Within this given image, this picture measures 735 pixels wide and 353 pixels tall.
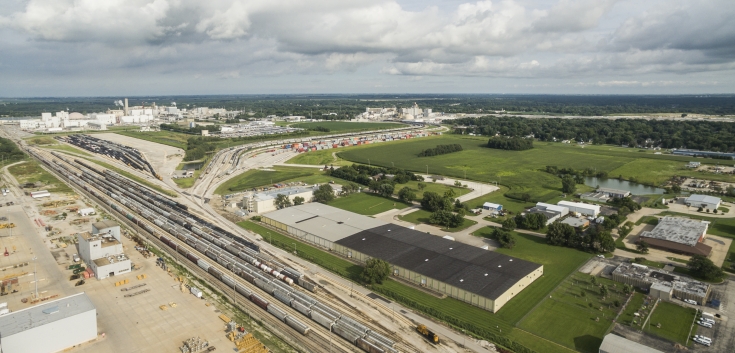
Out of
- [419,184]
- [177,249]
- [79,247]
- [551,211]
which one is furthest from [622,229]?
[79,247]

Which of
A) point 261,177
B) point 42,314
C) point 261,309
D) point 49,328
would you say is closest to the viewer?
point 49,328

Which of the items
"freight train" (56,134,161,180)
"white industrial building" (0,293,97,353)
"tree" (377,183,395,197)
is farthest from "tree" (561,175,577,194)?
"freight train" (56,134,161,180)

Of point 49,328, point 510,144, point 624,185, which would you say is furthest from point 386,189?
point 510,144

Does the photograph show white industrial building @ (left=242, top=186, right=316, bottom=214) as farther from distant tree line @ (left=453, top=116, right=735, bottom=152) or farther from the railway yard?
distant tree line @ (left=453, top=116, right=735, bottom=152)

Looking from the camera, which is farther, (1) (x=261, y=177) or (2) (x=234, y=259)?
(1) (x=261, y=177)

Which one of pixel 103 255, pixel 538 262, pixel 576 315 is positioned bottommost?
pixel 576 315

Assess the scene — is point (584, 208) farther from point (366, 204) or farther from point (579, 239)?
point (366, 204)

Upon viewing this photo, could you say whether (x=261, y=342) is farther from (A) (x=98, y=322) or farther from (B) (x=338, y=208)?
(B) (x=338, y=208)
